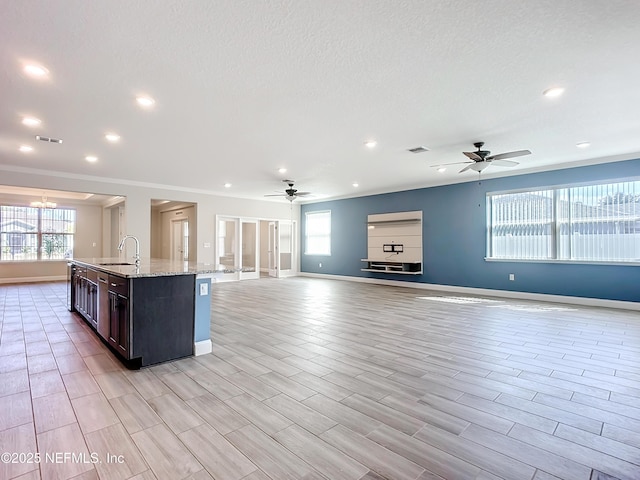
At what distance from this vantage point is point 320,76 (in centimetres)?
298

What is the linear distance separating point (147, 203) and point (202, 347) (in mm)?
6134

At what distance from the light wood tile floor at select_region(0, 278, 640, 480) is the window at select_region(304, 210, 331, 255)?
660cm

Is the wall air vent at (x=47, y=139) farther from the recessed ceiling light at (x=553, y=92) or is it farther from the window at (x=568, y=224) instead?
the window at (x=568, y=224)

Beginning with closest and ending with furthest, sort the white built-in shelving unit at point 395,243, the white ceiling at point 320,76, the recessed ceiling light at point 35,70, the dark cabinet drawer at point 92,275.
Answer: the white ceiling at point 320,76, the recessed ceiling light at point 35,70, the dark cabinet drawer at point 92,275, the white built-in shelving unit at point 395,243

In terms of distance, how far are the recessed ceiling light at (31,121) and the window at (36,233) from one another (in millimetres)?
7321

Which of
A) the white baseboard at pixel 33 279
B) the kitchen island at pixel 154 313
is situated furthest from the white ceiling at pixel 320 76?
the white baseboard at pixel 33 279

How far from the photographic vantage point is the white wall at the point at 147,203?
269 inches

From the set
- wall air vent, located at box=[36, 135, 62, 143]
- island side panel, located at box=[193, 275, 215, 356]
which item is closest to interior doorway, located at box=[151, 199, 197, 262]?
wall air vent, located at box=[36, 135, 62, 143]

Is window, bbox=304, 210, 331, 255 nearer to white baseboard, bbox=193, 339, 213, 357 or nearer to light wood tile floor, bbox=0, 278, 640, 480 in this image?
light wood tile floor, bbox=0, 278, 640, 480

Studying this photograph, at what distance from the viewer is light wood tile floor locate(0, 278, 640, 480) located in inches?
67.9

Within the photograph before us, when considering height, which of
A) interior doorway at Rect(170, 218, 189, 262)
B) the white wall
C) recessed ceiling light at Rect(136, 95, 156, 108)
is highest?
recessed ceiling light at Rect(136, 95, 156, 108)

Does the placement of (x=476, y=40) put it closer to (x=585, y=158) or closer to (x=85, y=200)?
(x=585, y=158)

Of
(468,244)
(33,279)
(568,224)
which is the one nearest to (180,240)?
(33,279)

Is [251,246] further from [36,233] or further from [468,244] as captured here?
[468,244]
